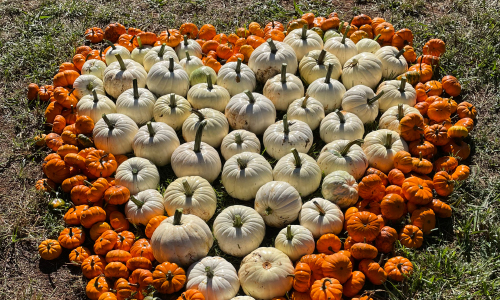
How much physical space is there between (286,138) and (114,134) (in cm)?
220

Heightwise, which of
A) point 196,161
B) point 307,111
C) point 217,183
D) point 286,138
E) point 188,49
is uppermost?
point 188,49

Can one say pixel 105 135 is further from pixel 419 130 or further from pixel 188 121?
pixel 419 130

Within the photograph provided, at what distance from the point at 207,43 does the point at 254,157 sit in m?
2.86

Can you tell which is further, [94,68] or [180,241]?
[94,68]

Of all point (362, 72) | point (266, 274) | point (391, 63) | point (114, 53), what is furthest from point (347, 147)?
point (114, 53)

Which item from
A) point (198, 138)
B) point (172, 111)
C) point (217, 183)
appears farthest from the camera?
point (172, 111)

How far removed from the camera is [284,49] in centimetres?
733

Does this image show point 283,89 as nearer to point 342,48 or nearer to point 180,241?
point 342,48

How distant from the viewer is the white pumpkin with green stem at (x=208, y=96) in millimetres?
6734

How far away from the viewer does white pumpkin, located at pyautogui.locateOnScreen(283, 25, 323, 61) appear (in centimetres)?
761

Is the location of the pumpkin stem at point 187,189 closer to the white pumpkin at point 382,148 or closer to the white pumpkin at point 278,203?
the white pumpkin at point 278,203

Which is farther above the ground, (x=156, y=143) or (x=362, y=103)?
(x=362, y=103)

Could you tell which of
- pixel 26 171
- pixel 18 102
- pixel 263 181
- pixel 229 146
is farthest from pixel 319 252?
pixel 18 102

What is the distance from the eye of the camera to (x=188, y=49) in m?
7.73
